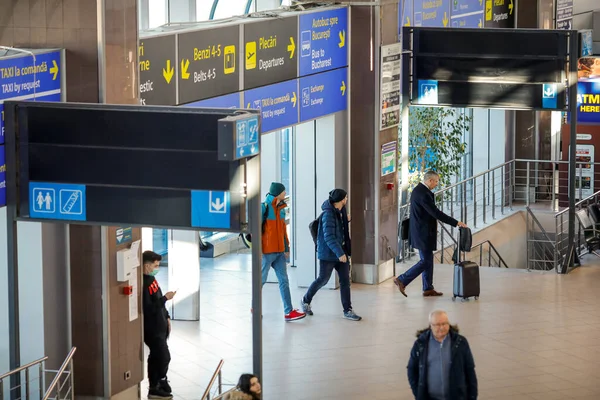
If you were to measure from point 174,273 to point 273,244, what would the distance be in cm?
113

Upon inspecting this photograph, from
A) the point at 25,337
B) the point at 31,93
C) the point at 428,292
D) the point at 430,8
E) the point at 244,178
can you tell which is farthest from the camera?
the point at 430,8

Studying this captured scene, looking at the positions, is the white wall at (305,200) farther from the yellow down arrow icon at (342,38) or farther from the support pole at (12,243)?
the support pole at (12,243)

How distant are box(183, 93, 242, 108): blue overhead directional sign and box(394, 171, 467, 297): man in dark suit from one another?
275cm

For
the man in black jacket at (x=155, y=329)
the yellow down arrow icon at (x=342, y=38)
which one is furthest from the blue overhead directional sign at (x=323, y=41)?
the man in black jacket at (x=155, y=329)

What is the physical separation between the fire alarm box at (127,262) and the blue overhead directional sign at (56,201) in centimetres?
131

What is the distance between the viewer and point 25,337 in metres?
8.98

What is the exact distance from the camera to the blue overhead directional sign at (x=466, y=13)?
18.7m

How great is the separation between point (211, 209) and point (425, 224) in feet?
20.2

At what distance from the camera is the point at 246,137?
721 cm

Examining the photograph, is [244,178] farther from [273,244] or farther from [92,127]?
[273,244]

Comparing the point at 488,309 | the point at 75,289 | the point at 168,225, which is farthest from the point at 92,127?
the point at 488,309

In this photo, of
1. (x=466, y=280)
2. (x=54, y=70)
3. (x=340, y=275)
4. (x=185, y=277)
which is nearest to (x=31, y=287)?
(x=54, y=70)

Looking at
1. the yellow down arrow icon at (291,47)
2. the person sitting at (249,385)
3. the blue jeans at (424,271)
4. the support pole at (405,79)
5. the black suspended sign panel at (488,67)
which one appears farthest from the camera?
the support pole at (405,79)

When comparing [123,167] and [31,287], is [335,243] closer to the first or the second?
[31,287]
